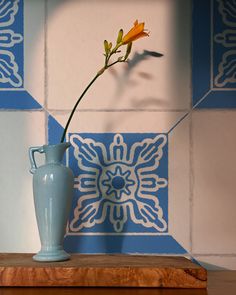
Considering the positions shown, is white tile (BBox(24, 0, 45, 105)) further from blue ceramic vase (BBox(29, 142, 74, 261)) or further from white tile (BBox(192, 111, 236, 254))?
white tile (BBox(192, 111, 236, 254))

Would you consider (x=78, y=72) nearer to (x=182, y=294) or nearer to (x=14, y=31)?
(x=14, y=31)


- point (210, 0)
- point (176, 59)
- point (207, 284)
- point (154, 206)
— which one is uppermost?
point (210, 0)

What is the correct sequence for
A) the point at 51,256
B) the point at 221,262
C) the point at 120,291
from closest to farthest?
the point at 120,291
the point at 51,256
the point at 221,262

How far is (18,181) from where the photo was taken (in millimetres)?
1157

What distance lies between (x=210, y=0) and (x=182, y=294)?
582 millimetres

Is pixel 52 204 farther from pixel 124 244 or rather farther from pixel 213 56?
pixel 213 56

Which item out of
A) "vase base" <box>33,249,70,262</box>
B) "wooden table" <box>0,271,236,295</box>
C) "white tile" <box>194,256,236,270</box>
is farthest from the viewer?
"white tile" <box>194,256,236,270</box>

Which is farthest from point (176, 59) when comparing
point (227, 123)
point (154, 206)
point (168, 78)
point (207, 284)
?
point (207, 284)

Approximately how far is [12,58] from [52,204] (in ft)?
1.09

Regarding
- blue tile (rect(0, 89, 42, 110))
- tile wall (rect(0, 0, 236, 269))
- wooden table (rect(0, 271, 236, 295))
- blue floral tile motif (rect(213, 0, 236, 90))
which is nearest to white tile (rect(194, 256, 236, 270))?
tile wall (rect(0, 0, 236, 269))

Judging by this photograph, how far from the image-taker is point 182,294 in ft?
2.83

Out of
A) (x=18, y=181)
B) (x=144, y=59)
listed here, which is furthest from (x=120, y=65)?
(x=18, y=181)

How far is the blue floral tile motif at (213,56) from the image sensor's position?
1.16 m

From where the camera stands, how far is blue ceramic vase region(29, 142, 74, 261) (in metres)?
0.99
